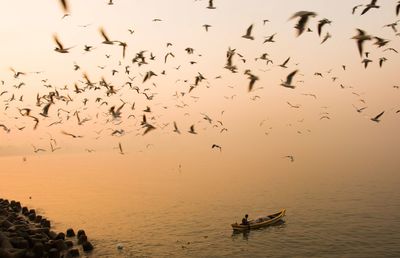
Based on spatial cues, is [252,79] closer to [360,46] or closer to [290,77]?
[290,77]

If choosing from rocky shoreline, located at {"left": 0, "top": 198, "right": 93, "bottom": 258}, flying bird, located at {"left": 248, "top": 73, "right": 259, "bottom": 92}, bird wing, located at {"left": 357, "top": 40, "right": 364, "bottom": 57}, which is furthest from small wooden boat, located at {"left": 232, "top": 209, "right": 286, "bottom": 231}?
bird wing, located at {"left": 357, "top": 40, "right": 364, "bottom": 57}

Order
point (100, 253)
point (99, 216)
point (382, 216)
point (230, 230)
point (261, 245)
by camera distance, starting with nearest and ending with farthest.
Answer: point (100, 253) → point (261, 245) → point (230, 230) → point (382, 216) → point (99, 216)

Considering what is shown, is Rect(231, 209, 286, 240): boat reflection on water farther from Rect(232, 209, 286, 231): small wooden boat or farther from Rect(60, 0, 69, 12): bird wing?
Rect(60, 0, 69, 12): bird wing

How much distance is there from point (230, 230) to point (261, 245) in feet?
26.2

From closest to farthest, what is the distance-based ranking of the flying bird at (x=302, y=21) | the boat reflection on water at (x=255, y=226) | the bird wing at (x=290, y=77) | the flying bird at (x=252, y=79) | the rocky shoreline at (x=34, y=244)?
1. the flying bird at (x=302, y=21)
2. the bird wing at (x=290, y=77)
3. the flying bird at (x=252, y=79)
4. the rocky shoreline at (x=34, y=244)
5. the boat reflection on water at (x=255, y=226)

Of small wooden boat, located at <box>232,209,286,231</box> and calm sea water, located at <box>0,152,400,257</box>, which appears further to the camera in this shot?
small wooden boat, located at <box>232,209,286,231</box>

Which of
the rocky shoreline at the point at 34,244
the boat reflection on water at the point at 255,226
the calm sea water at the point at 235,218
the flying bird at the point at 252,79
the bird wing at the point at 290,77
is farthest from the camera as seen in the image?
the boat reflection on water at the point at 255,226

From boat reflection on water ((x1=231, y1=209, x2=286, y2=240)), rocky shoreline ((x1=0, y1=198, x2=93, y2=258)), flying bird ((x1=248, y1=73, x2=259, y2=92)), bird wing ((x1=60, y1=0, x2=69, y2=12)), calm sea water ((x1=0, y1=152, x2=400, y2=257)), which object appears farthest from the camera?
boat reflection on water ((x1=231, y1=209, x2=286, y2=240))

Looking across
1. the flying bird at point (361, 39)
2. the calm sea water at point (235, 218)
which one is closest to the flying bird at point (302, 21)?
the flying bird at point (361, 39)

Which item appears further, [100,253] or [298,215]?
[298,215]

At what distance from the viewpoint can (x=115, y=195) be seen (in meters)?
98.8

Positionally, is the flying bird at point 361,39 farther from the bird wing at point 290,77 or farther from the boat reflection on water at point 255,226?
the boat reflection on water at point 255,226

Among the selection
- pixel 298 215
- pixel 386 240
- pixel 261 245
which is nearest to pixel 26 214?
pixel 261 245

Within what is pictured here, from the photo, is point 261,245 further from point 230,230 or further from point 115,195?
point 115,195
